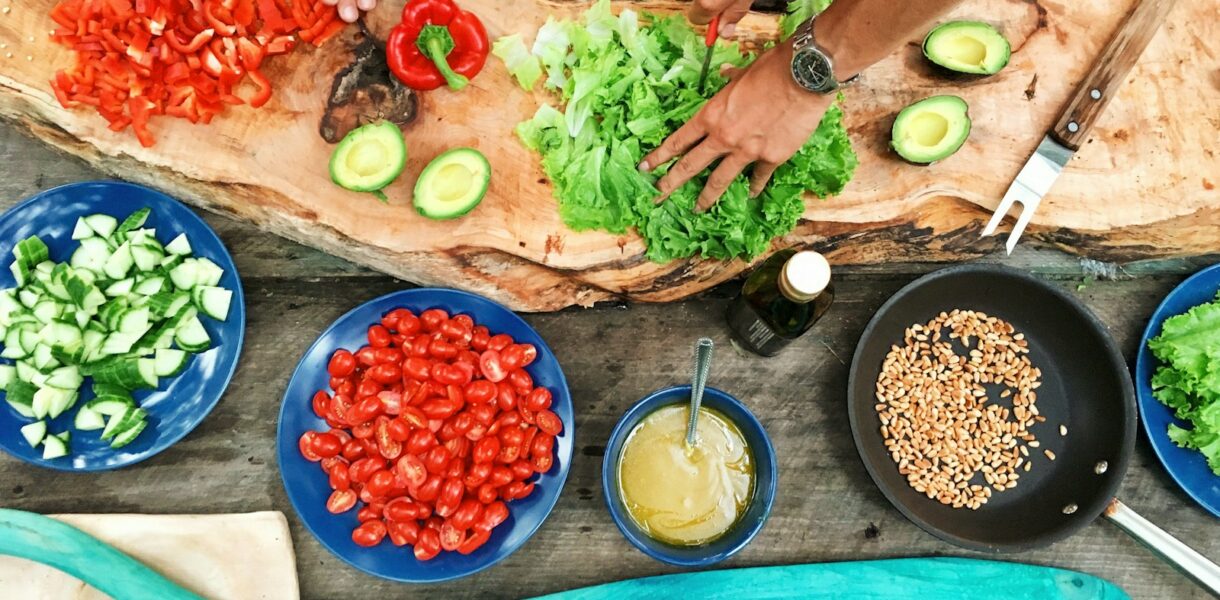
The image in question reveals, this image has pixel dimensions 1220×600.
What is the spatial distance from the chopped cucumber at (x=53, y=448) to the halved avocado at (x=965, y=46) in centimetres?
228

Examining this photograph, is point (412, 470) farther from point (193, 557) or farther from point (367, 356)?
point (193, 557)

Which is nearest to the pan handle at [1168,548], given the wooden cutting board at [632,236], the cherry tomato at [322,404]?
the wooden cutting board at [632,236]

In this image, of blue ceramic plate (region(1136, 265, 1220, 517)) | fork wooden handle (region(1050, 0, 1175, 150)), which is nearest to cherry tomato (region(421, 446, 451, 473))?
fork wooden handle (region(1050, 0, 1175, 150))

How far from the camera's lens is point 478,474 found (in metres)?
1.91

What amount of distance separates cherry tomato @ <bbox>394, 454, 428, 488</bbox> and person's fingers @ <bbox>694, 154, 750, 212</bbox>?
2.90 feet

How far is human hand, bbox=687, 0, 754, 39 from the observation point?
1.80m

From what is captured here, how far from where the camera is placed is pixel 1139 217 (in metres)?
1.92

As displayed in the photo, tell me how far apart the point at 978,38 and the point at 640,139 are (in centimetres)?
87

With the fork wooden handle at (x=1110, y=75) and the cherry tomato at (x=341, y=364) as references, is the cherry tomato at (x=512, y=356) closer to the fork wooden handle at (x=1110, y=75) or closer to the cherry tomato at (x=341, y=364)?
the cherry tomato at (x=341, y=364)

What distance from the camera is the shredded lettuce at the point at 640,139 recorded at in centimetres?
182

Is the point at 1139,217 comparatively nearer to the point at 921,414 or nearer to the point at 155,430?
the point at 921,414

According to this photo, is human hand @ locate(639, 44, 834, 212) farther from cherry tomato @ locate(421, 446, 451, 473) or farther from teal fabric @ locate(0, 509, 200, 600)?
teal fabric @ locate(0, 509, 200, 600)

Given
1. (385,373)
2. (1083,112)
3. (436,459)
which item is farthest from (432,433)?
(1083,112)

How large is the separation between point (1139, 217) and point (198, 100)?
2219mm
